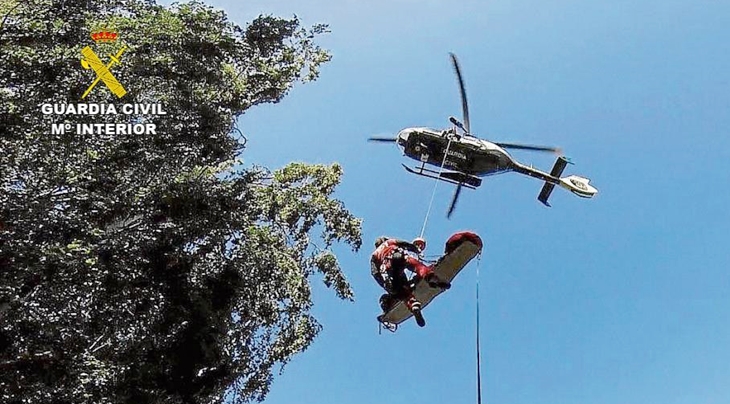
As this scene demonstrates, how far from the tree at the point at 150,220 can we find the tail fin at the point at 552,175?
389cm

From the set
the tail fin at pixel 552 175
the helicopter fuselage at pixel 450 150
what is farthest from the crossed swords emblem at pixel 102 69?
the tail fin at pixel 552 175

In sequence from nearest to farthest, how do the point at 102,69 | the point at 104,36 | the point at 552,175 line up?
the point at 102,69 < the point at 104,36 < the point at 552,175

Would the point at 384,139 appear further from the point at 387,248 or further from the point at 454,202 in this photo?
the point at 387,248

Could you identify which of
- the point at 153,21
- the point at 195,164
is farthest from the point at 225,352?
the point at 153,21

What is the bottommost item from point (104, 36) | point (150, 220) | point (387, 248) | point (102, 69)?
point (387, 248)

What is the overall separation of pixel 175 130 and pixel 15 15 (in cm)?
289

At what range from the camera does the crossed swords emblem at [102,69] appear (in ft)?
29.5

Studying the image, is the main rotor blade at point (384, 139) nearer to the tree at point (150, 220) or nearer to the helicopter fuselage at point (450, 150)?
the helicopter fuselage at point (450, 150)

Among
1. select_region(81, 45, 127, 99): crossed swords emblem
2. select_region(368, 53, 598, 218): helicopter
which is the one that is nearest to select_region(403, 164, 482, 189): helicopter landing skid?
select_region(368, 53, 598, 218): helicopter

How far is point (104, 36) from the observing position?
31.0 ft

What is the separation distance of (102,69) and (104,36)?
0.70 meters

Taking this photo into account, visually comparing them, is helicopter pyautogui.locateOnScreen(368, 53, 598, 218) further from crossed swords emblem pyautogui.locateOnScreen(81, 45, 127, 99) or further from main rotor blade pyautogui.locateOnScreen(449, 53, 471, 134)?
crossed swords emblem pyautogui.locateOnScreen(81, 45, 127, 99)

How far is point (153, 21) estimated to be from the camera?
32.0 ft

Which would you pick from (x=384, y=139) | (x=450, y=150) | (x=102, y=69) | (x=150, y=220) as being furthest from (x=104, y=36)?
(x=450, y=150)
